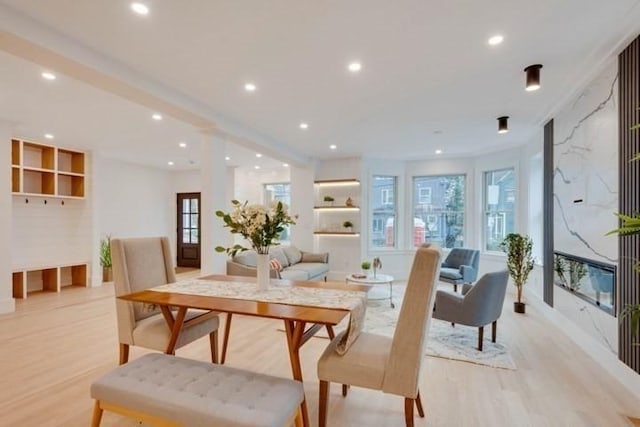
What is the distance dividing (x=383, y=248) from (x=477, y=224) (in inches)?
77.0

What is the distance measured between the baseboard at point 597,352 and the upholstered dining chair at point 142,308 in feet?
10.8

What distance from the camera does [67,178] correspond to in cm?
614

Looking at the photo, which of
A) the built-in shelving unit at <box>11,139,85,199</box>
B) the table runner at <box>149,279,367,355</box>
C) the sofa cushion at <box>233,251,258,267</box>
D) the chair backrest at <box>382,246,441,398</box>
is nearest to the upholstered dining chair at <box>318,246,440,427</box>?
the chair backrest at <box>382,246,441,398</box>

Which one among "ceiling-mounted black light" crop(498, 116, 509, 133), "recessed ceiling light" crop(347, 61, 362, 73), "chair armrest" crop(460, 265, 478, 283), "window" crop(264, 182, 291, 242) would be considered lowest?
"chair armrest" crop(460, 265, 478, 283)

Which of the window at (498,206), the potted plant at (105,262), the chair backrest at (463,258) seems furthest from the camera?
the potted plant at (105,262)

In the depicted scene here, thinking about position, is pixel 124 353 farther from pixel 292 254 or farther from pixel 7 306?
pixel 292 254

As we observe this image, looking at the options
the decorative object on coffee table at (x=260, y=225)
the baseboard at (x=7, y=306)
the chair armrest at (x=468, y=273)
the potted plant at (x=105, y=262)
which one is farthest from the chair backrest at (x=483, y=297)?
the potted plant at (x=105, y=262)

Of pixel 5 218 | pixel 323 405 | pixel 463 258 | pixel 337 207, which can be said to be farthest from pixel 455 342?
pixel 5 218

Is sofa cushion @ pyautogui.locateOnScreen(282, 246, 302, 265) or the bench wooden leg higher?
sofa cushion @ pyautogui.locateOnScreen(282, 246, 302, 265)

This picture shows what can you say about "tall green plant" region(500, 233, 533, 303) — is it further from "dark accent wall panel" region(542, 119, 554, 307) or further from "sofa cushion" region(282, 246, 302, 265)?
"sofa cushion" region(282, 246, 302, 265)

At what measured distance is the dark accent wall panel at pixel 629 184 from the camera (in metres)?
2.34

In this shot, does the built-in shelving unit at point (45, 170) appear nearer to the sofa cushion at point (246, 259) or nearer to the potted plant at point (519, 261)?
the sofa cushion at point (246, 259)

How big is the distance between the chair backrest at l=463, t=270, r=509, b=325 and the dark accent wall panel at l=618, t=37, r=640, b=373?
35.1 inches

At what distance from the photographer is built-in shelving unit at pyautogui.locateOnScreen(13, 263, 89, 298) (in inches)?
209
